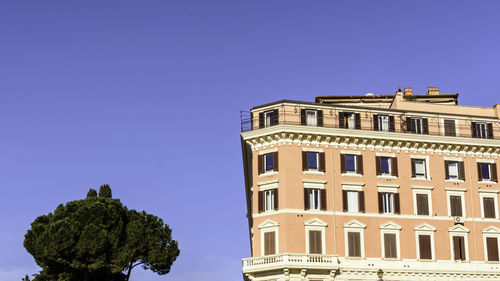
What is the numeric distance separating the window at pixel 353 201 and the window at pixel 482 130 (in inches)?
540

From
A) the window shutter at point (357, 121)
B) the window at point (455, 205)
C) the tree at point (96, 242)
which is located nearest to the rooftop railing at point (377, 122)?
the window shutter at point (357, 121)

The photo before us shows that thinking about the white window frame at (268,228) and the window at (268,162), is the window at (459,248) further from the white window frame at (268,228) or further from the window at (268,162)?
the window at (268,162)

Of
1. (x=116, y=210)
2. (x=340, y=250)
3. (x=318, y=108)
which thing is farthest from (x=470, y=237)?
(x=116, y=210)

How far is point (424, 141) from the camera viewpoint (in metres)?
58.2

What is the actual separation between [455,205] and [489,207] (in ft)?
11.3

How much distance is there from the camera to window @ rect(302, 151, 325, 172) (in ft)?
183

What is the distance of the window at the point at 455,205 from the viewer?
57.4 m

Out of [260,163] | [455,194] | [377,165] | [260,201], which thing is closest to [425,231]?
[455,194]

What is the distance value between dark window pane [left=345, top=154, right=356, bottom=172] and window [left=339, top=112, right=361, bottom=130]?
9.76 feet

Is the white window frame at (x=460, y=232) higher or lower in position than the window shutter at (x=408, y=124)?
lower

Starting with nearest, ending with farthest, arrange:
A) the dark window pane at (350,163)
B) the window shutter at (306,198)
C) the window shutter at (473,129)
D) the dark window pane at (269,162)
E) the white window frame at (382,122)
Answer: the window shutter at (306,198), the dark window pane at (269,162), the dark window pane at (350,163), the white window frame at (382,122), the window shutter at (473,129)

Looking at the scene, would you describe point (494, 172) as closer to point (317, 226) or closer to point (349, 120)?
point (349, 120)

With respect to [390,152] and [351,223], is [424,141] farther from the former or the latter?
[351,223]

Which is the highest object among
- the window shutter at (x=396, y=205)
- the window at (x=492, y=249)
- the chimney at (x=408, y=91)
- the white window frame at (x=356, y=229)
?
the chimney at (x=408, y=91)
